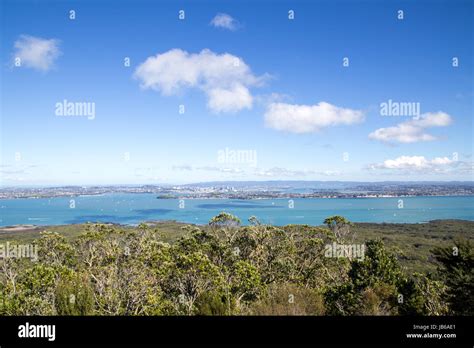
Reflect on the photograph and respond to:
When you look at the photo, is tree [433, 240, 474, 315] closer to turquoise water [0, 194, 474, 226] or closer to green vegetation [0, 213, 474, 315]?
green vegetation [0, 213, 474, 315]

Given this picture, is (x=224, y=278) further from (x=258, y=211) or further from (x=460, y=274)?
(x=258, y=211)

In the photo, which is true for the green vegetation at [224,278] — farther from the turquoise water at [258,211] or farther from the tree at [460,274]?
the turquoise water at [258,211]

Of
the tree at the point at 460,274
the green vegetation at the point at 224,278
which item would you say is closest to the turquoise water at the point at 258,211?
the green vegetation at the point at 224,278

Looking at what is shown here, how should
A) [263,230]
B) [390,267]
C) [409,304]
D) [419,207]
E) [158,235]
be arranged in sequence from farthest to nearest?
[419,207] → [158,235] → [263,230] → [390,267] → [409,304]
